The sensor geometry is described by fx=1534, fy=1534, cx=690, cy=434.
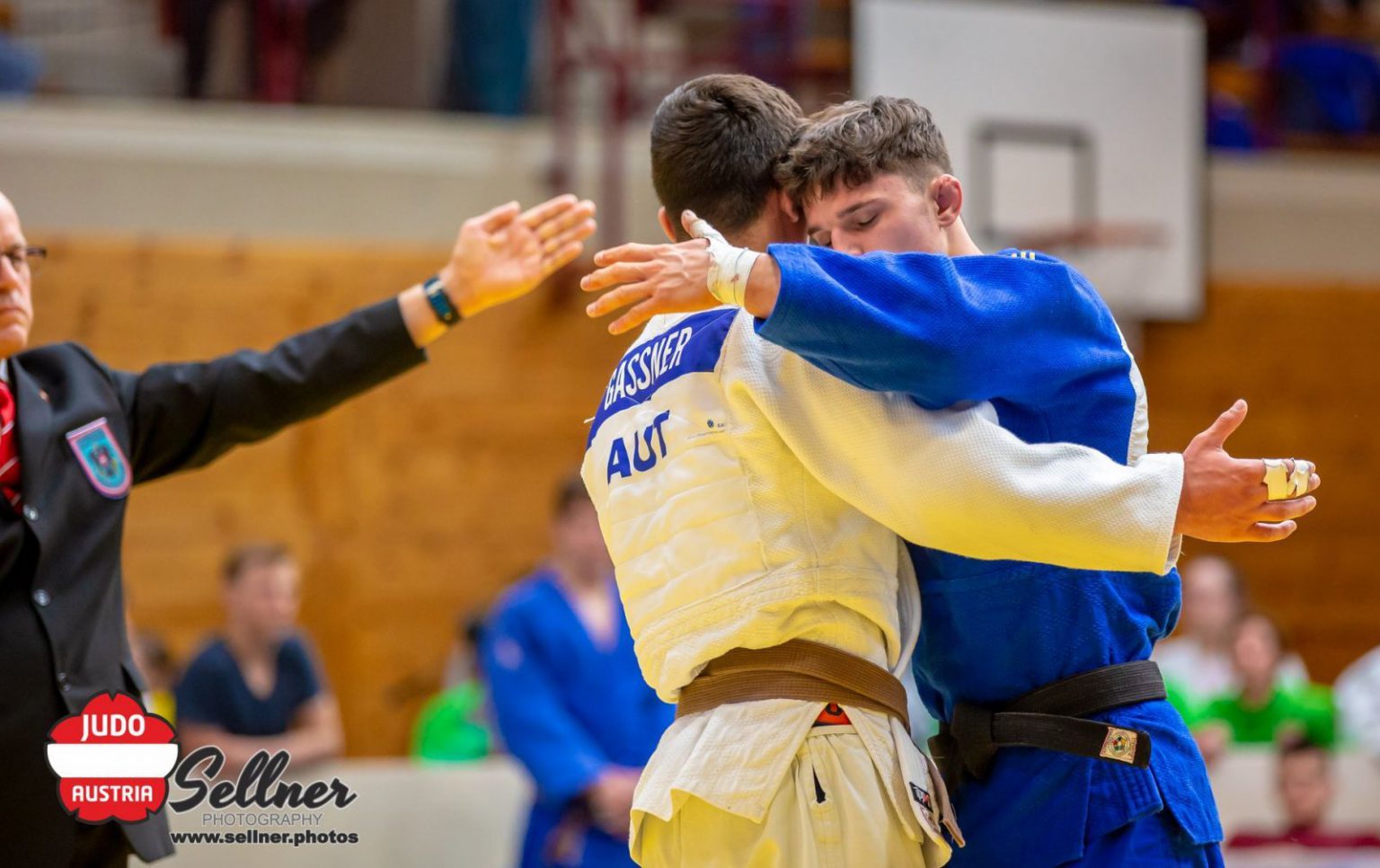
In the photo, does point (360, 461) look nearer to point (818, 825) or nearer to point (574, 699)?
point (574, 699)

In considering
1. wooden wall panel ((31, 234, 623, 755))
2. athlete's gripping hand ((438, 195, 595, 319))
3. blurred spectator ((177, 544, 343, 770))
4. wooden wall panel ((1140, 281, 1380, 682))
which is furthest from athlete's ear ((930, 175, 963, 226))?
wooden wall panel ((1140, 281, 1380, 682))

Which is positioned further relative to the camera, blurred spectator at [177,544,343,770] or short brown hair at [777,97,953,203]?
blurred spectator at [177,544,343,770]

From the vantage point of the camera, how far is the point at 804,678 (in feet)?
7.20

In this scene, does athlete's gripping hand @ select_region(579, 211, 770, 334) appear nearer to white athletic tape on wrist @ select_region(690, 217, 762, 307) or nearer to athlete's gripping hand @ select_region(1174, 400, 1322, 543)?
white athletic tape on wrist @ select_region(690, 217, 762, 307)

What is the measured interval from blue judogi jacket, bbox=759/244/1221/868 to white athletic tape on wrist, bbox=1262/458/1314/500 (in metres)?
0.21

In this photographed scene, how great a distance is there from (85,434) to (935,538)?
1700mm

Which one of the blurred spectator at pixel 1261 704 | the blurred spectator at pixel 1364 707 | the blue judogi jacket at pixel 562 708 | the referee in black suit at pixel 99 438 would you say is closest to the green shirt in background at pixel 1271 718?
the blurred spectator at pixel 1261 704

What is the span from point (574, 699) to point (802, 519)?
3.47m

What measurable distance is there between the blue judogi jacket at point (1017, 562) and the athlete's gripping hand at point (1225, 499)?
128mm

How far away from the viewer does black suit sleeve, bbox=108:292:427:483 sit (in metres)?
3.13

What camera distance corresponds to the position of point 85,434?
2932 millimetres

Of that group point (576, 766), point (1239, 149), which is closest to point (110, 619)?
point (576, 766)

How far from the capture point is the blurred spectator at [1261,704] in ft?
22.9

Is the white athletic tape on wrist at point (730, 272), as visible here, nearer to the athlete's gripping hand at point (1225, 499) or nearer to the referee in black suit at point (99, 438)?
the athlete's gripping hand at point (1225, 499)
